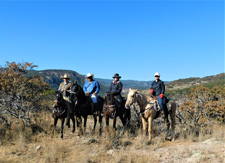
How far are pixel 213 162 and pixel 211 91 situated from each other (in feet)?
30.5

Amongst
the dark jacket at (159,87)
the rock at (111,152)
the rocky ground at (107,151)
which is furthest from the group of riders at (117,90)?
the rock at (111,152)

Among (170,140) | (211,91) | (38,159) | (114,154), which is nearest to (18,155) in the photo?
(38,159)

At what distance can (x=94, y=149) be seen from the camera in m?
7.69

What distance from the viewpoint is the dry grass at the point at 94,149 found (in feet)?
22.9

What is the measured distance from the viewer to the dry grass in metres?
6.99

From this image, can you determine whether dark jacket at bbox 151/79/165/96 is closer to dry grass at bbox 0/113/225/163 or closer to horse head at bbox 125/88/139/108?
→ horse head at bbox 125/88/139/108

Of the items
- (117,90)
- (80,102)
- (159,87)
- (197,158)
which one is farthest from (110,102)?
(197,158)

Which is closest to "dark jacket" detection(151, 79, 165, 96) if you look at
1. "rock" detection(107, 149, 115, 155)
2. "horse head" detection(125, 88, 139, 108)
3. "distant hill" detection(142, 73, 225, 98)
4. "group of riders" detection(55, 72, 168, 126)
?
"group of riders" detection(55, 72, 168, 126)

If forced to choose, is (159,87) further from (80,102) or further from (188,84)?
(188,84)

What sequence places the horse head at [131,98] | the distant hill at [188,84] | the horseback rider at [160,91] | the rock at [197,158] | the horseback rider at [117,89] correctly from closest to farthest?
the rock at [197,158] → the horse head at [131,98] → the horseback rider at [160,91] → the horseback rider at [117,89] → the distant hill at [188,84]

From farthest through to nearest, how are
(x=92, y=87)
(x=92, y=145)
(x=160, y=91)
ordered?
1. (x=92, y=87)
2. (x=160, y=91)
3. (x=92, y=145)

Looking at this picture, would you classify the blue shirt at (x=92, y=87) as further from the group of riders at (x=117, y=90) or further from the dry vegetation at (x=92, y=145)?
the dry vegetation at (x=92, y=145)

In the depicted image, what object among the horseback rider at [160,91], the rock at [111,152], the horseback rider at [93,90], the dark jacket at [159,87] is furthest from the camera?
the horseback rider at [93,90]

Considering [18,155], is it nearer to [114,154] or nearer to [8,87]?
[114,154]
